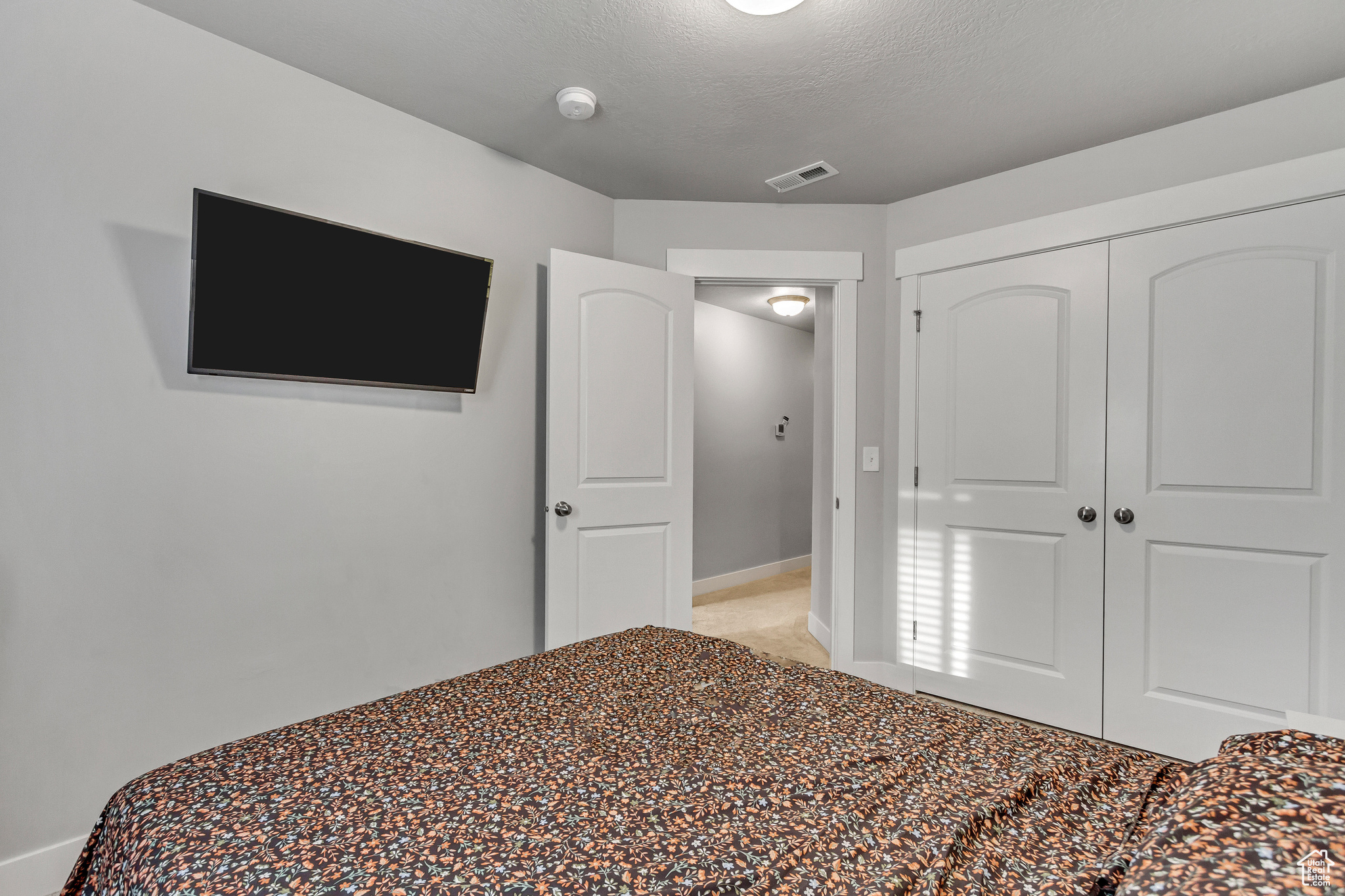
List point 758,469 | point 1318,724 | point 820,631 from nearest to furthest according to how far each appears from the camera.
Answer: point 1318,724, point 820,631, point 758,469

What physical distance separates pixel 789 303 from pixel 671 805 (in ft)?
14.6

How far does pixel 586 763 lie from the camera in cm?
104

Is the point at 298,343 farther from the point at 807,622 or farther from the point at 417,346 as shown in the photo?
the point at 807,622

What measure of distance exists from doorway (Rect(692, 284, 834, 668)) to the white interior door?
1114mm

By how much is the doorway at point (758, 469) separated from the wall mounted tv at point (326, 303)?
2.25m

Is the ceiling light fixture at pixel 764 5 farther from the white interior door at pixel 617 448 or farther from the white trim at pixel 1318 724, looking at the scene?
the white trim at pixel 1318 724

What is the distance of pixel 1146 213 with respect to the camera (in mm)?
2484

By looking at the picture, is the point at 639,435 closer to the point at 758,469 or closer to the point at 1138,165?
the point at 1138,165

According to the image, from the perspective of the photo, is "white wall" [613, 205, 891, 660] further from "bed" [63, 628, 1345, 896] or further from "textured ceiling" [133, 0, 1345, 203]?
"bed" [63, 628, 1345, 896]

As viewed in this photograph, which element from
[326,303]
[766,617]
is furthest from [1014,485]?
[326,303]

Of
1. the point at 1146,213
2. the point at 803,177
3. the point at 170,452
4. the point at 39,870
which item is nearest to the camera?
the point at 39,870

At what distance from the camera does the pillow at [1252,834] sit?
1.83 feet

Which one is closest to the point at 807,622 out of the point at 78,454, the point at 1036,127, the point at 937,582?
the point at 937,582

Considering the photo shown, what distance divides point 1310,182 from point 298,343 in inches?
136
